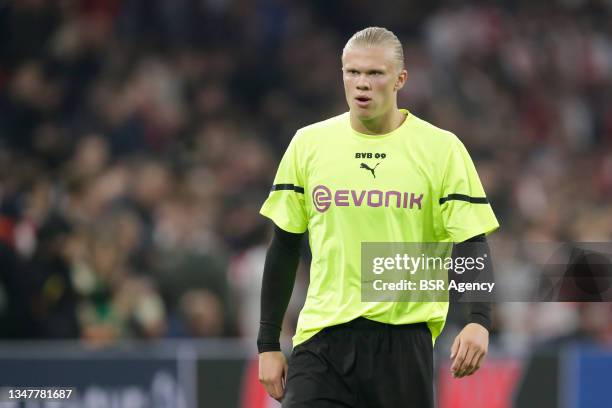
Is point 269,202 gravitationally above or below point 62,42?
below

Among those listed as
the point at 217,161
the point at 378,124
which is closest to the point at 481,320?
the point at 378,124

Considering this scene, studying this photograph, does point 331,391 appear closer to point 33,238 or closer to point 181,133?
point 33,238

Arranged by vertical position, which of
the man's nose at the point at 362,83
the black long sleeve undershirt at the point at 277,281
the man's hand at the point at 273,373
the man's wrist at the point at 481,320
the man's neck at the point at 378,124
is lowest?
the man's hand at the point at 273,373

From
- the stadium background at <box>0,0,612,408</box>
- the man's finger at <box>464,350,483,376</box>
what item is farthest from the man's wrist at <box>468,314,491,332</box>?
the stadium background at <box>0,0,612,408</box>

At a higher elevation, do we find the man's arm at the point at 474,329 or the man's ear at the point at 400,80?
the man's ear at the point at 400,80

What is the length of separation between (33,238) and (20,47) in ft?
11.5

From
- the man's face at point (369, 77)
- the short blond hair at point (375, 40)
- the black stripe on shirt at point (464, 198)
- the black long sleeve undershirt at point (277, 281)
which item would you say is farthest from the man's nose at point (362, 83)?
the black long sleeve undershirt at point (277, 281)

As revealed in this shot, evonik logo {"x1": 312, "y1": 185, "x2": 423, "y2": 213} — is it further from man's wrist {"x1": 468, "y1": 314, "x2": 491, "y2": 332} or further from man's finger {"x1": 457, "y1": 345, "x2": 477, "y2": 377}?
man's finger {"x1": 457, "y1": 345, "x2": 477, "y2": 377}

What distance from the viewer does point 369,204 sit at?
5.32 metres

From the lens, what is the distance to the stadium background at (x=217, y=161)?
9773 millimetres

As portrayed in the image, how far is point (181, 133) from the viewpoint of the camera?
516 inches

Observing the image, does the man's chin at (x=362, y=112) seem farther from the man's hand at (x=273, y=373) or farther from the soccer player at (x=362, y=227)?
the man's hand at (x=273, y=373)

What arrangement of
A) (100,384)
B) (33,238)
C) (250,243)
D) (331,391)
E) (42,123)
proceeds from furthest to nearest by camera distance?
(42,123) < (250,243) < (33,238) < (100,384) < (331,391)

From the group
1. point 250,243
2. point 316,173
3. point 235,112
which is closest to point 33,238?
point 250,243
